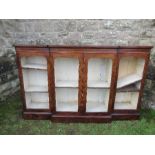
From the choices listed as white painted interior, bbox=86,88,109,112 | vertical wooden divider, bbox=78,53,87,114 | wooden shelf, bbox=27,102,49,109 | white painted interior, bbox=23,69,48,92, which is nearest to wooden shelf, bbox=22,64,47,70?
white painted interior, bbox=23,69,48,92

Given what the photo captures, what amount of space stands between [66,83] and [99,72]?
0.56m

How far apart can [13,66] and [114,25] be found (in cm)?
197

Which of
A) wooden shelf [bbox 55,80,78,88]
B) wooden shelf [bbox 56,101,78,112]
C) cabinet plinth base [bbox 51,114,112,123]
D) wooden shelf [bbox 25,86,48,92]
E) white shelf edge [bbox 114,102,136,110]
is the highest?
wooden shelf [bbox 55,80,78,88]

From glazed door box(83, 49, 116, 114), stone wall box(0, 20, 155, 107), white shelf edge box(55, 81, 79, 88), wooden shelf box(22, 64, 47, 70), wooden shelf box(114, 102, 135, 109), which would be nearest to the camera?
glazed door box(83, 49, 116, 114)

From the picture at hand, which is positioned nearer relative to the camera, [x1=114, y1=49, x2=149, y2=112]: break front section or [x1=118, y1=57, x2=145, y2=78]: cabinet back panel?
[x1=114, y1=49, x2=149, y2=112]: break front section

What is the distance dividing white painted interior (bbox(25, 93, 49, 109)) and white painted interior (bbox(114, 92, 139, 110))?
46.4 inches

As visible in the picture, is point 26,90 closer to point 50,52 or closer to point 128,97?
point 50,52

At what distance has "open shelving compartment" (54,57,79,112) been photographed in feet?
11.2

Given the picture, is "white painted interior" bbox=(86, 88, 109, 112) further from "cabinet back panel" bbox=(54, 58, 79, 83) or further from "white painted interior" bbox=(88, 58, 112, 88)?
"cabinet back panel" bbox=(54, 58, 79, 83)

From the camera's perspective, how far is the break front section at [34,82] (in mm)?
3338

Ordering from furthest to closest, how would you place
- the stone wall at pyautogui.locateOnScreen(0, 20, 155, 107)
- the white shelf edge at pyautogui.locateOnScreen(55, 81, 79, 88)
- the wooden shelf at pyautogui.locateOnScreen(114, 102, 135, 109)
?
the wooden shelf at pyautogui.locateOnScreen(114, 102, 135, 109), the stone wall at pyautogui.locateOnScreen(0, 20, 155, 107), the white shelf edge at pyautogui.locateOnScreen(55, 81, 79, 88)

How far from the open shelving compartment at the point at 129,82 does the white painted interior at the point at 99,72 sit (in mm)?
202

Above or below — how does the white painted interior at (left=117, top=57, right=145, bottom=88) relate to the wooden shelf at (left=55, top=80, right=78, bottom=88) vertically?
above

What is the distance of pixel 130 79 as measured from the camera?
3.44 m
